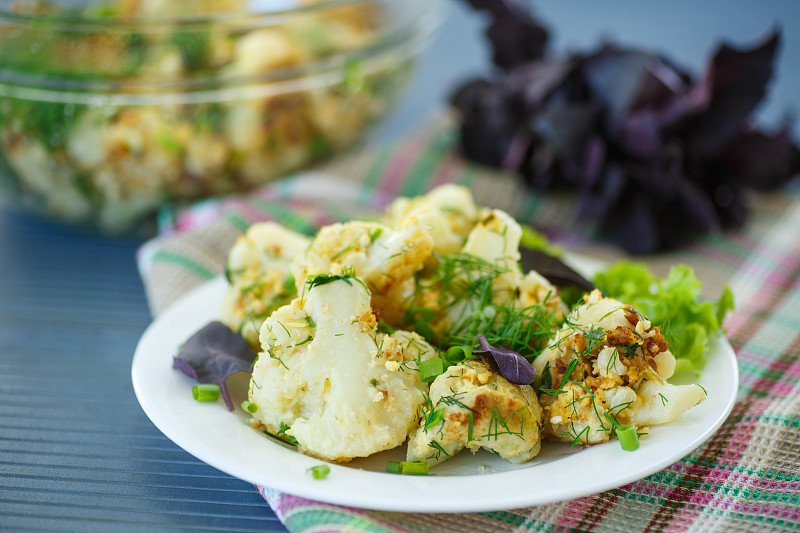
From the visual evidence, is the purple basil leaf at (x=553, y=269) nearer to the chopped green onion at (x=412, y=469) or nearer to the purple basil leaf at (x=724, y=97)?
the chopped green onion at (x=412, y=469)

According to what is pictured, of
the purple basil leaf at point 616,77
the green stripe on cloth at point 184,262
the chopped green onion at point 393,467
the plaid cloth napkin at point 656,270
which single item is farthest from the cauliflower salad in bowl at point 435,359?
the purple basil leaf at point 616,77

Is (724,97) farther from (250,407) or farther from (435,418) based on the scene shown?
(250,407)

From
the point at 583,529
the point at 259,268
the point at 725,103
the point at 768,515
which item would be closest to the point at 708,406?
the point at 768,515

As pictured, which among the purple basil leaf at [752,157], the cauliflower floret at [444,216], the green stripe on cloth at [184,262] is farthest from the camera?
the purple basil leaf at [752,157]

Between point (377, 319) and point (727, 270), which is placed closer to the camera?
point (377, 319)

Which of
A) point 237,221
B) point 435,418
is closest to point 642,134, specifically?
point 237,221

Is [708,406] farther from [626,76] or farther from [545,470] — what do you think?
[626,76]

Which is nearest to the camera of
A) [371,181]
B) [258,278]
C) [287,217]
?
[258,278]
